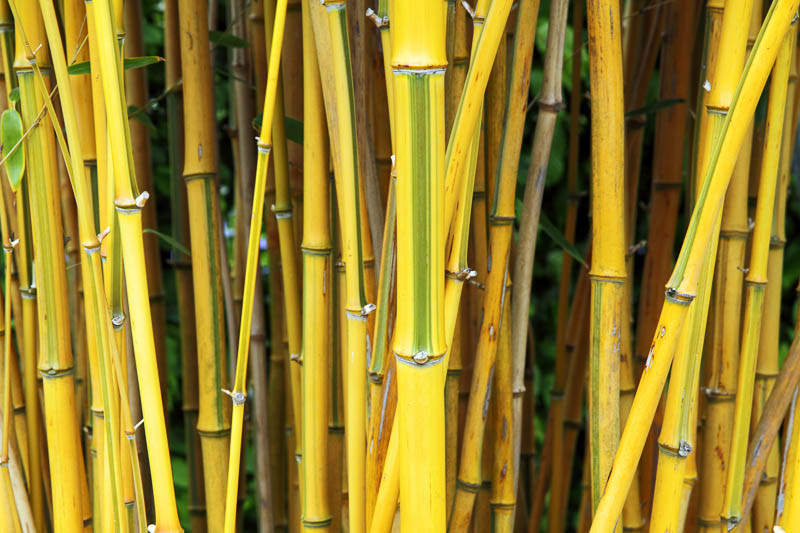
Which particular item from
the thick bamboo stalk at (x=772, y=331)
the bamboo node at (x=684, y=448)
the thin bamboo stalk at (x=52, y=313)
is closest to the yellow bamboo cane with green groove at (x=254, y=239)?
the thin bamboo stalk at (x=52, y=313)

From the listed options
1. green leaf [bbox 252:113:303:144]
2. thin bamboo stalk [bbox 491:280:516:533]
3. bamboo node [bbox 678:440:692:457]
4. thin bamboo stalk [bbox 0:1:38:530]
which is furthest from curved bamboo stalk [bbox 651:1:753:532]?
thin bamboo stalk [bbox 0:1:38:530]

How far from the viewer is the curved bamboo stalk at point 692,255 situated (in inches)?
13.0

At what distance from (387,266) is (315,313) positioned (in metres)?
0.07

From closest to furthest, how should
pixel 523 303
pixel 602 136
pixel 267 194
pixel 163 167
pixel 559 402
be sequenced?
1. pixel 602 136
2. pixel 523 303
3. pixel 267 194
4. pixel 559 402
5. pixel 163 167

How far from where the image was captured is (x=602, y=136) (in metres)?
0.41

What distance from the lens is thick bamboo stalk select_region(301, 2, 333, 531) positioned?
42 centimetres

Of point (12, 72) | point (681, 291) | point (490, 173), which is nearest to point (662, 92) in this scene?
point (490, 173)

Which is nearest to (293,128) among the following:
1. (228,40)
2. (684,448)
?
(228,40)

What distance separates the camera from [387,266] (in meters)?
0.39

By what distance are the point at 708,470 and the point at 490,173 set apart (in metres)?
0.26

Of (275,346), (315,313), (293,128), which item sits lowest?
(275,346)

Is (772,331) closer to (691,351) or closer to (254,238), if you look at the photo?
(691,351)

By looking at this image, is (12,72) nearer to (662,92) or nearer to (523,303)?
(523,303)

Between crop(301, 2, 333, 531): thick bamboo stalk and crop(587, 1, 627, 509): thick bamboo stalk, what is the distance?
14 cm
